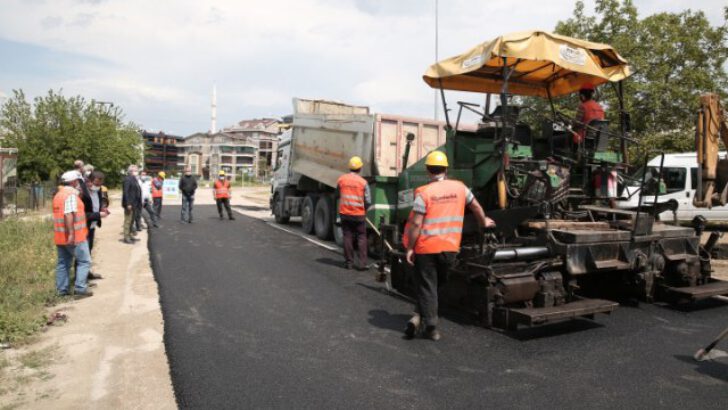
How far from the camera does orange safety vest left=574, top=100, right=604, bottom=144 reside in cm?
648

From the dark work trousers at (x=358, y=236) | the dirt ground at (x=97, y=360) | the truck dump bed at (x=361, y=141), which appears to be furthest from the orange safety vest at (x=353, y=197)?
the dirt ground at (x=97, y=360)

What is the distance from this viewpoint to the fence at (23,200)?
1738 centimetres

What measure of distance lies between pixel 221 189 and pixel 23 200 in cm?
852

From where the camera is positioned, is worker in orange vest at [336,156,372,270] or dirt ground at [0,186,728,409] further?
worker in orange vest at [336,156,372,270]

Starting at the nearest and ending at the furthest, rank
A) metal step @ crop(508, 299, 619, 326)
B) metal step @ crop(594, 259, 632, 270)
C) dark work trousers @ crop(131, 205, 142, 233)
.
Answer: metal step @ crop(508, 299, 619, 326), metal step @ crop(594, 259, 632, 270), dark work trousers @ crop(131, 205, 142, 233)

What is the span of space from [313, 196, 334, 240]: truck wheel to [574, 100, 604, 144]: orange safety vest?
5921mm

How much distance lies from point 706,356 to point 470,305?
6.46ft

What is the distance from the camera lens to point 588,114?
6.55 metres

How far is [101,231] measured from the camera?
13.2 m

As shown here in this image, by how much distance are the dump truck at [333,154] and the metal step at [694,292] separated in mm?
4227

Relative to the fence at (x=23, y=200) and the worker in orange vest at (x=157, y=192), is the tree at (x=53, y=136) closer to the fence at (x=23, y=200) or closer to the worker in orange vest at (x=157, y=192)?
the fence at (x=23, y=200)

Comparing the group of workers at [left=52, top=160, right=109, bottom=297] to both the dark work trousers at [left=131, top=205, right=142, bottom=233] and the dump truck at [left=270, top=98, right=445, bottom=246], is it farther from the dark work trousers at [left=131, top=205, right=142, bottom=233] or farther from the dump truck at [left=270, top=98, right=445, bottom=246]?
the dark work trousers at [left=131, top=205, right=142, bottom=233]

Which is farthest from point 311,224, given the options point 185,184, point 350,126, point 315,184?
point 185,184

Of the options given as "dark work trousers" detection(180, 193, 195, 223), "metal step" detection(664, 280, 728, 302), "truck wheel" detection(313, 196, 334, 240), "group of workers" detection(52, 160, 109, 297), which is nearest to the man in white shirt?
"dark work trousers" detection(180, 193, 195, 223)
